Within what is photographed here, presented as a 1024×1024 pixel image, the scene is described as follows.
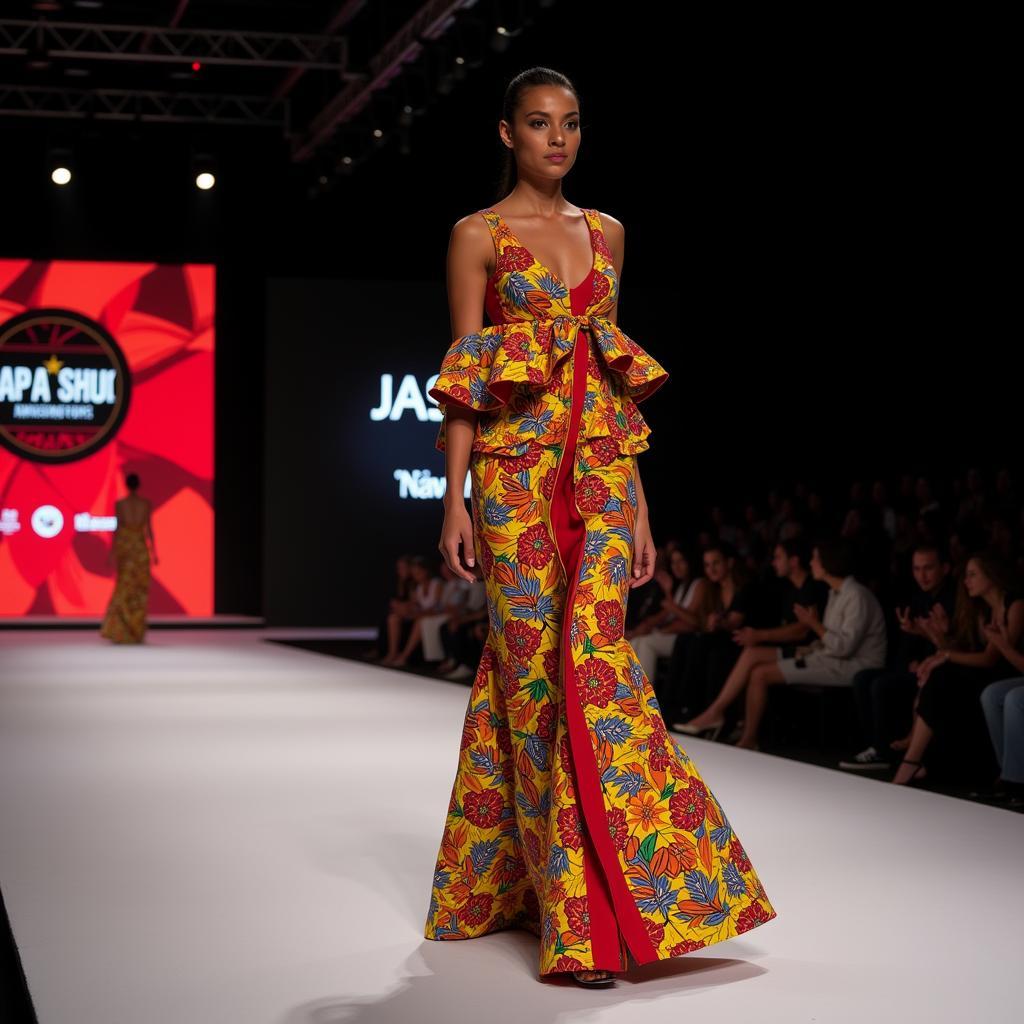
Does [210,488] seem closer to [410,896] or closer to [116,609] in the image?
[116,609]

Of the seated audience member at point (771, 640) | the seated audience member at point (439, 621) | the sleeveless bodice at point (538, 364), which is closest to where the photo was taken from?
the sleeveless bodice at point (538, 364)

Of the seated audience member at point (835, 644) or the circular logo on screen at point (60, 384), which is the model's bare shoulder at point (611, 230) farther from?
the circular logo on screen at point (60, 384)

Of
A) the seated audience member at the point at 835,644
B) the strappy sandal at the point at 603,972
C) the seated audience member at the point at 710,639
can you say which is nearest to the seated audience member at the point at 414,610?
the seated audience member at the point at 710,639

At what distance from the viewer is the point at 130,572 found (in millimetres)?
10188

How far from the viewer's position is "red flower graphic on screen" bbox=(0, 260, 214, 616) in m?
11.6

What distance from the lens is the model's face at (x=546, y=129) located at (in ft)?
7.22

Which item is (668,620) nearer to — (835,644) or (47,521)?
(835,644)

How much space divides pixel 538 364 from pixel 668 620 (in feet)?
15.2

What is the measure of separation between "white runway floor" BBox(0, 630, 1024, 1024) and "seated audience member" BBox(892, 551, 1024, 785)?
0.26 m

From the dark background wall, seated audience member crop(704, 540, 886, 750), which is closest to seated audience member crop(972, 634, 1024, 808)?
seated audience member crop(704, 540, 886, 750)

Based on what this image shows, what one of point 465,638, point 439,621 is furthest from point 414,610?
point 465,638

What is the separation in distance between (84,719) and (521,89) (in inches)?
→ 152

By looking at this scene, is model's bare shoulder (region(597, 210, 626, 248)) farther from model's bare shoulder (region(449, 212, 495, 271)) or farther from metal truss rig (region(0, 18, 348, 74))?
metal truss rig (region(0, 18, 348, 74))

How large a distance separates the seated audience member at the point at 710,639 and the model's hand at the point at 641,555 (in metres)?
3.26
